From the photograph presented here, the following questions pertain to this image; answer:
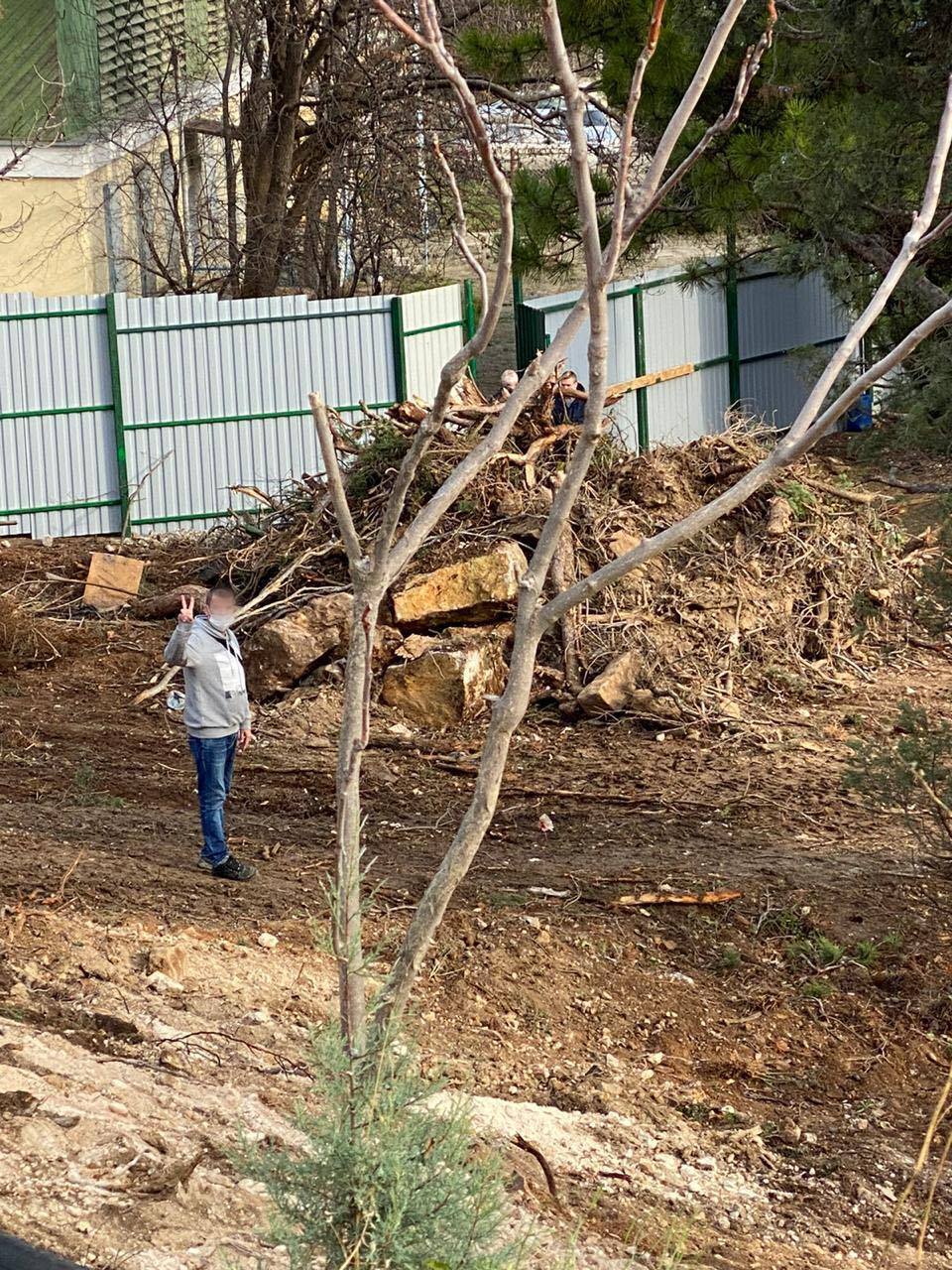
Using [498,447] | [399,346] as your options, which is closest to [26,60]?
[399,346]

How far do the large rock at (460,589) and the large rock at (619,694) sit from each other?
2.54 ft

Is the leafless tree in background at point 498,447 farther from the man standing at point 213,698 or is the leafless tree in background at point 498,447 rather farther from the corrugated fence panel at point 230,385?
the corrugated fence panel at point 230,385

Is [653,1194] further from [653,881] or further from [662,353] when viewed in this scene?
[662,353]

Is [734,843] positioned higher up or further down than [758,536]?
further down

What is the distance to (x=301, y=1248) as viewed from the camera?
266 centimetres

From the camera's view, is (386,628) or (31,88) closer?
(386,628)

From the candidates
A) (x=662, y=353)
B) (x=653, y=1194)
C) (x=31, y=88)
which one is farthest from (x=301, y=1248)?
(x=31, y=88)

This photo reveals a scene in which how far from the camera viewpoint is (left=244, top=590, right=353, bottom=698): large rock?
8875mm

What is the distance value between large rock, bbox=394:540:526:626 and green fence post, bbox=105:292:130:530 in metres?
5.57

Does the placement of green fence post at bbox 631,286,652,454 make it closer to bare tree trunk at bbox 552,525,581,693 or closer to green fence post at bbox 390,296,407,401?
green fence post at bbox 390,296,407,401

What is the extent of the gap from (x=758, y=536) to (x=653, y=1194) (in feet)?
21.1

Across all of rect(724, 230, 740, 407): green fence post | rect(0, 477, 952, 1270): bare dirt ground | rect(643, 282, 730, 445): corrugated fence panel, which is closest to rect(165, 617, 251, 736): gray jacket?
rect(0, 477, 952, 1270): bare dirt ground

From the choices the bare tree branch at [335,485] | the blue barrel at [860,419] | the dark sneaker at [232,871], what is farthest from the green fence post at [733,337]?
the bare tree branch at [335,485]

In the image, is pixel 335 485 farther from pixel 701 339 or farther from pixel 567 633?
pixel 701 339
